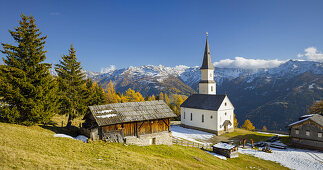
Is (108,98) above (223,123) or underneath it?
above

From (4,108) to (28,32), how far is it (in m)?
9.32

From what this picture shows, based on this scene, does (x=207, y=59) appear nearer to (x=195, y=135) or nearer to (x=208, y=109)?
(x=208, y=109)

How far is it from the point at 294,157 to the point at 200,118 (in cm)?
1973

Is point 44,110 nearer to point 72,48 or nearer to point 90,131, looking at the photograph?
point 90,131

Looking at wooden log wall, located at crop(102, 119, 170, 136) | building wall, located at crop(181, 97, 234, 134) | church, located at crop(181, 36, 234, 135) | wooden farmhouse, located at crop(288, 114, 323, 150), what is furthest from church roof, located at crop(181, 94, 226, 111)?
wooden log wall, located at crop(102, 119, 170, 136)

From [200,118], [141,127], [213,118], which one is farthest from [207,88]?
[141,127]

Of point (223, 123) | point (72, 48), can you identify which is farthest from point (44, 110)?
point (223, 123)

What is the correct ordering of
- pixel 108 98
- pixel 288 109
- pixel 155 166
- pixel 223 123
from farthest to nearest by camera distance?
1. pixel 288 109
2. pixel 108 98
3. pixel 223 123
4. pixel 155 166

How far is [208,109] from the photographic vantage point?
137ft

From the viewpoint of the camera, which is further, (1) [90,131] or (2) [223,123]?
(2) [223,123]

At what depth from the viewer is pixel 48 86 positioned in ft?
75.6

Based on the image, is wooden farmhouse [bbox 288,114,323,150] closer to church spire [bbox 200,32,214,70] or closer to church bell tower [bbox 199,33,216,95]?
church bell tower [bbox 199,33,216,95]

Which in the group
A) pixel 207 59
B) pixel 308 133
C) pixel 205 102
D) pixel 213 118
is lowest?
pixel 308 133

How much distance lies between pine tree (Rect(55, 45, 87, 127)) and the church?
25893 mm
